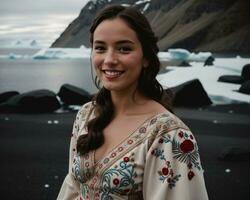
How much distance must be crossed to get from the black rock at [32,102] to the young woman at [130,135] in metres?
1.79

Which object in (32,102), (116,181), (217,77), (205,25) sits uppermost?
(116,181)

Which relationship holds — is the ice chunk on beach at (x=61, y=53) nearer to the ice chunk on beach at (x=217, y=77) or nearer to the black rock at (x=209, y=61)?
the ice chunk on beach at (x=217, y=77)

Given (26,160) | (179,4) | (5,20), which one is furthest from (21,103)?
(179,4)

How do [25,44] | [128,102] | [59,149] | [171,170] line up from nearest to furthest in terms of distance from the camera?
[171,170] → [128,102] → [59,149] → [25,44]

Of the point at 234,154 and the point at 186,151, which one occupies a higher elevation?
the point at 186,151

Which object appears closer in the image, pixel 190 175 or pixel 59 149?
pixel 190 175

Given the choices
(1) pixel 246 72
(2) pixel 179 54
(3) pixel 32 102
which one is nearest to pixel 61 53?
(3) pixel 32 102

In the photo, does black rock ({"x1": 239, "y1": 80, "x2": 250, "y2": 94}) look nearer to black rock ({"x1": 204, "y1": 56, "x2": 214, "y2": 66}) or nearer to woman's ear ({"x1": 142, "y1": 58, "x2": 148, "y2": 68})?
black rock ({"x1": 204, "y1": 56, "x2": 214, "y2": 66})

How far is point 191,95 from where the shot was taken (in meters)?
2.68

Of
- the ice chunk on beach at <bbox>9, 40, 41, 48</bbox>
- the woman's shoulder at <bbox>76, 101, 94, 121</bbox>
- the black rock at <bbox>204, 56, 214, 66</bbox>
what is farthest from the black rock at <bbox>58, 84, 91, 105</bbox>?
the woman's shoulder at <bbox>76, 101, 94, 121</bbox>

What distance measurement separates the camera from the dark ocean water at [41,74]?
2605mm


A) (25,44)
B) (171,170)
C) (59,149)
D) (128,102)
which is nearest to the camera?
(171,170)

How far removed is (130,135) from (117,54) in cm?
14

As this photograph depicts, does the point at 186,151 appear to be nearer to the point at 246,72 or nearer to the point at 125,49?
the point at 125,49
